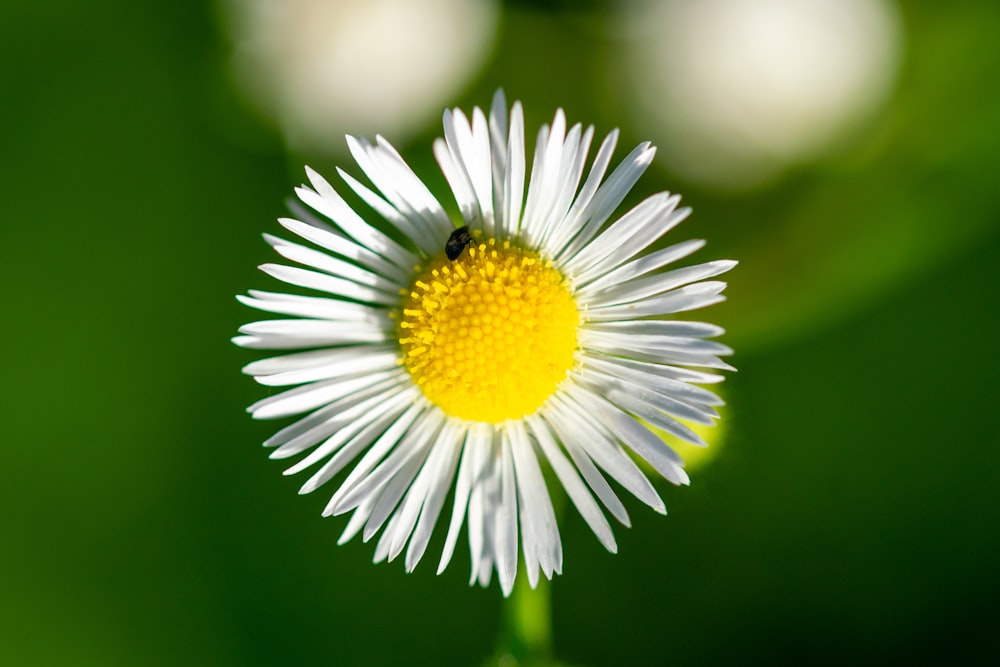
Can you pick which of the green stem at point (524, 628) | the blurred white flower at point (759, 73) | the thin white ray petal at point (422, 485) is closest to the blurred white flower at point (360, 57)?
the blurred white flower at point (759, 73)

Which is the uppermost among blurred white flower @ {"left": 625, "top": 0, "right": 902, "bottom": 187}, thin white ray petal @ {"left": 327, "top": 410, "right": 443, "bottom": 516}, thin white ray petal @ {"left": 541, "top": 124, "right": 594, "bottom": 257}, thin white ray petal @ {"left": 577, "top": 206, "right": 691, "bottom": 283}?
blurred white flower @ {"left": 625, "top": 0, "right": 902, "bottom": 187}

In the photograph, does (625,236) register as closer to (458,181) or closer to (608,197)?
(608,197)

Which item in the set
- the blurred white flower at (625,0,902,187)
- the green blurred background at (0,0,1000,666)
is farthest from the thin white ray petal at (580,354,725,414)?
the blurred white flower at (625,0,902,187)

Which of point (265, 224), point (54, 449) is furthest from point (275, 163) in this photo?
point (54, 449)

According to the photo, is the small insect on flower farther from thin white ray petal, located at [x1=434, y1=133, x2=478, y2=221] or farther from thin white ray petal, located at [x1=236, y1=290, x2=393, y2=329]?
thin white ray petal, located at [x1=236, y1=290, x2=393, y2=329]

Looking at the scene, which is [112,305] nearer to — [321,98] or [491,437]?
[321,98]

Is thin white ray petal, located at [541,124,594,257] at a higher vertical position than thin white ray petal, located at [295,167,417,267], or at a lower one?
lower

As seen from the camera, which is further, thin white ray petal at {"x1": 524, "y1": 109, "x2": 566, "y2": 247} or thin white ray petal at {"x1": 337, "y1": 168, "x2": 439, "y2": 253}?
thin white ray petal at {"x1": 337, "y1": 168, "x2": 439, "y2": 253}

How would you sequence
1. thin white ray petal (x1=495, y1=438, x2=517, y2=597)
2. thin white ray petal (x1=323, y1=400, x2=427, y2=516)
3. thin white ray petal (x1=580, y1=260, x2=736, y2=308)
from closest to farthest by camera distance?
thin white ray petal (x1=580, y1=260, x2=736, y2=308) → thin white ray petal (x1=495, y1=438, x2=517, y2=597) → thin white ray petal (x1=323, y1=400, x2=427, y2=516)
